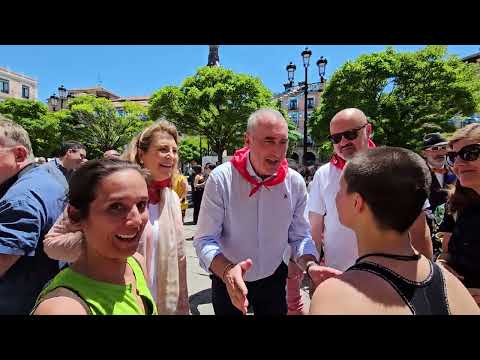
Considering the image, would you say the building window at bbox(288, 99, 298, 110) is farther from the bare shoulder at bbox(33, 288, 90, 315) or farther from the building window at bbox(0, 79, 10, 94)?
the bare shoulder at bbox(33, 288, 90, 315)

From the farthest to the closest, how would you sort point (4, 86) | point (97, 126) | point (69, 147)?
1. point (4, 86)
2. point (97, 126)
3. point (69, 147)

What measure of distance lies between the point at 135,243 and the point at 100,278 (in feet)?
0.58

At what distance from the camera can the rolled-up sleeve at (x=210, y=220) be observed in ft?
7.41

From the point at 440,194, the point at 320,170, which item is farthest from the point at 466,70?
the point at 320,170

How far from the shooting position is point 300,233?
2488 mm

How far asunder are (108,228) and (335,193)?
1.70m

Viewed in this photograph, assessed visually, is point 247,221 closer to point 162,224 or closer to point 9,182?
point 162,224

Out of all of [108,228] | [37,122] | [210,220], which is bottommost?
[210,220]

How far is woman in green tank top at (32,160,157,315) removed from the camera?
122cm

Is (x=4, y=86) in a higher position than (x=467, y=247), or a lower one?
higher

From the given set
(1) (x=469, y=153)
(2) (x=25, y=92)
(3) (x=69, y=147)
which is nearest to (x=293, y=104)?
(2) (x=25, y=92)

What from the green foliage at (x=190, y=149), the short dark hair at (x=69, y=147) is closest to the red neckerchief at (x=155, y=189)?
the short dark hair at (x=69, y=147)

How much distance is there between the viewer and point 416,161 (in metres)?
1.16
